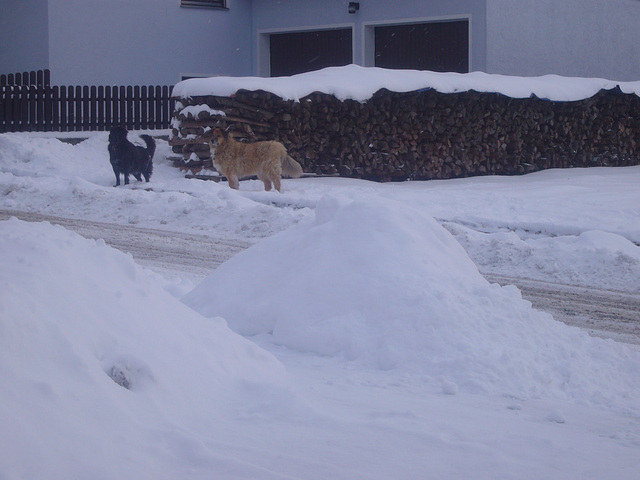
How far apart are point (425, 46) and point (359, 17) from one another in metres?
2.16

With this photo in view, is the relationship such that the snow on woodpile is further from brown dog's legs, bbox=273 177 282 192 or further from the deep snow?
the deep snow

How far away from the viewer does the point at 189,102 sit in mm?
17609

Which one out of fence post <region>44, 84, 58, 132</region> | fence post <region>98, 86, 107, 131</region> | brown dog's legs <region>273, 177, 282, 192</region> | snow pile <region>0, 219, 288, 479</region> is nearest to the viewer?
snow pile <region>0, 219, 288, 479</region>

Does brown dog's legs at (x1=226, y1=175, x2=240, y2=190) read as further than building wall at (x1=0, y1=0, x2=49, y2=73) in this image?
No

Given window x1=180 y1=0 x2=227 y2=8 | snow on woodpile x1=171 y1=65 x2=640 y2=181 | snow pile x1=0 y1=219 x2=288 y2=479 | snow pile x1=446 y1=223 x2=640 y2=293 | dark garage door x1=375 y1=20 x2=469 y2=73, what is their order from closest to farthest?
snow pile x1=0 y1=219 x2=288 y2=479
snow pile x1=446 y1=223 x2=640 y2=293
snow on woodpile x1=171 y1=65 x2=640 y2=181
dark garage door x1=375 y1=20 x2=469 y2=73
window x1=180 y1=0 x2=227 y2=8

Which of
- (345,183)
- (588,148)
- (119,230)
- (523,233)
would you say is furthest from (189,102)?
(588,148)

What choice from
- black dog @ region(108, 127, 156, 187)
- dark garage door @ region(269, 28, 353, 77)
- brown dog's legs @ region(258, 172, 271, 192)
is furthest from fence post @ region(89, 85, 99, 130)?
brown dog's legs @ region(258, 172, 271, 192)

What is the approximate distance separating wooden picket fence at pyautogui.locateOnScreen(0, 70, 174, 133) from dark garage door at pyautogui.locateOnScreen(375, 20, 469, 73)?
22.7ft

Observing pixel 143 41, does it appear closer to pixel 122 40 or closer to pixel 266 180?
pixel 122 40

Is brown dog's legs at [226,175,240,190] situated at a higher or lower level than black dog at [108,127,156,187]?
lower

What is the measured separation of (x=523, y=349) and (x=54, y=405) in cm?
317

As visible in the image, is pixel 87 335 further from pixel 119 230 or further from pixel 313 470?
pixel 119 230

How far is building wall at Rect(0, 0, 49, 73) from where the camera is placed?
23.4 m

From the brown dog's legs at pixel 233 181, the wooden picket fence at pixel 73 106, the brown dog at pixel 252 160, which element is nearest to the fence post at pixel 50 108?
the wooden picket fence at pixel 73 106
